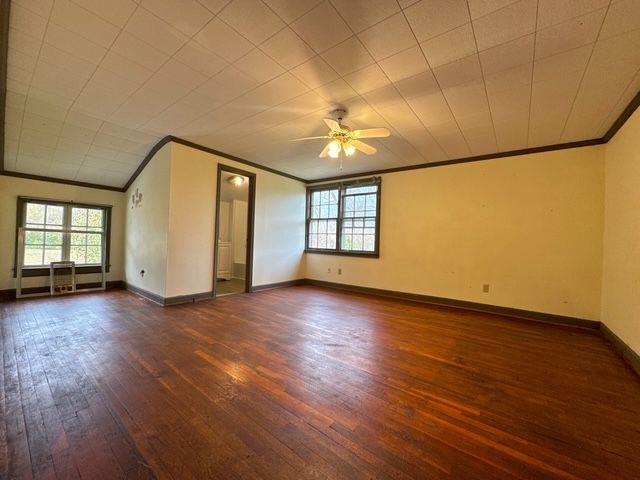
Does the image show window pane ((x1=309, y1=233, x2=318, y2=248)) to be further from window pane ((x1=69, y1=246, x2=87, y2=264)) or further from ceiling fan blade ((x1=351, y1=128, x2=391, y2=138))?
window pane ((x1=69, y1=246, x2=87, y2=264))

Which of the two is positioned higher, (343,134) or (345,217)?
(343,134)

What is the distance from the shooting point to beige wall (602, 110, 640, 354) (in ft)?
8.59

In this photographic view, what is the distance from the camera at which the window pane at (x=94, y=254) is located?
555cm

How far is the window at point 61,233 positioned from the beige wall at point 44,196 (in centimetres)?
11

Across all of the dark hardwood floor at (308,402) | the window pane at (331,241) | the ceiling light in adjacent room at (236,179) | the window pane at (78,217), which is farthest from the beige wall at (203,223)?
the window pane at (78,217)

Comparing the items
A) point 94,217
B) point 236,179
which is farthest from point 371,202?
point 94,217

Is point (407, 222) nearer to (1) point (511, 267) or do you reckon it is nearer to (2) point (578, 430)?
(1) point (511, 267)

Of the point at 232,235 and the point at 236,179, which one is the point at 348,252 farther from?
the point at 232,235

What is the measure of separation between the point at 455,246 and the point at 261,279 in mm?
3847

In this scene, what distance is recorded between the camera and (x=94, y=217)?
18.5 feet

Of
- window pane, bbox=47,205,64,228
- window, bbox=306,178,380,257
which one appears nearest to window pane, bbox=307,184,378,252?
window, bbox=306,178,380,257

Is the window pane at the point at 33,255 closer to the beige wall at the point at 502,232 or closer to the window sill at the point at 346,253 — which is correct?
the window sill at the point at 346,253

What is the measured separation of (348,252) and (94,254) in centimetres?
542

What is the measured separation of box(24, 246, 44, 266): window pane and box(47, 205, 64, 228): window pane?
0.51 meters
